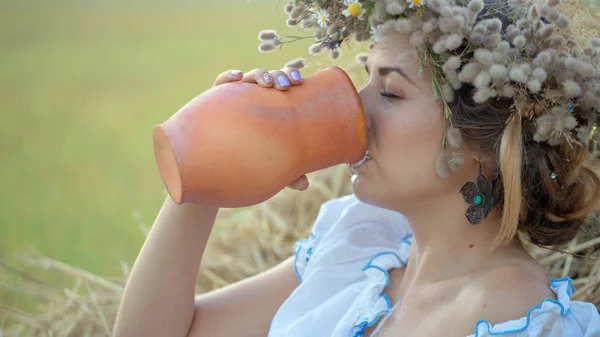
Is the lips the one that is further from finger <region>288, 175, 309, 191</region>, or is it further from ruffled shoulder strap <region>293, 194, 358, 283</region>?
ruffled shoulder strap <region>293, 194, 358, 283</region>

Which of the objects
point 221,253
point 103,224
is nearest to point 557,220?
point 221,253

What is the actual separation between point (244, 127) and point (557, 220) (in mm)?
730

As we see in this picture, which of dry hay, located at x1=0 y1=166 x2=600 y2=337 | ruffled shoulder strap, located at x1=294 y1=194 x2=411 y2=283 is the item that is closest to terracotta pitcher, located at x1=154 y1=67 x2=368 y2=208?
ruffled shoulder strap, located at x1=294 y1=194 x2=411 y2=283

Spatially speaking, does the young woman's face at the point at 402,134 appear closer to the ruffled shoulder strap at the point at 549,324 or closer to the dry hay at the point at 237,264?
the ruffled shoulder strap at the point at 549,324

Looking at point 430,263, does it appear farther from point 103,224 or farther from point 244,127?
point 103,224

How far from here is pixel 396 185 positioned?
1.49 meters

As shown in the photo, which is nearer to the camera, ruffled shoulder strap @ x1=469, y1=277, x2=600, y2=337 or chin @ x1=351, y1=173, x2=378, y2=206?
ruffled shoulder strap @ x1=469, y1=277, x2=600, y2=337

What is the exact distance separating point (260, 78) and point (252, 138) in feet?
0.51

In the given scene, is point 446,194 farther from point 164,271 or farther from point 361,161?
point 164,271

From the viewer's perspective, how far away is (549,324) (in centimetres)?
138

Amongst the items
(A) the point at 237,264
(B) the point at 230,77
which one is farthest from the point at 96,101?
(B) the point at 230,77

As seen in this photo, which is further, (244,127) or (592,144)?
(592,144)

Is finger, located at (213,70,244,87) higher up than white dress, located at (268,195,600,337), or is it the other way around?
finger, located at (213,70,244,87)

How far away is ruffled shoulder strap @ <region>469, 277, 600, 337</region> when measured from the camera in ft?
4.47
